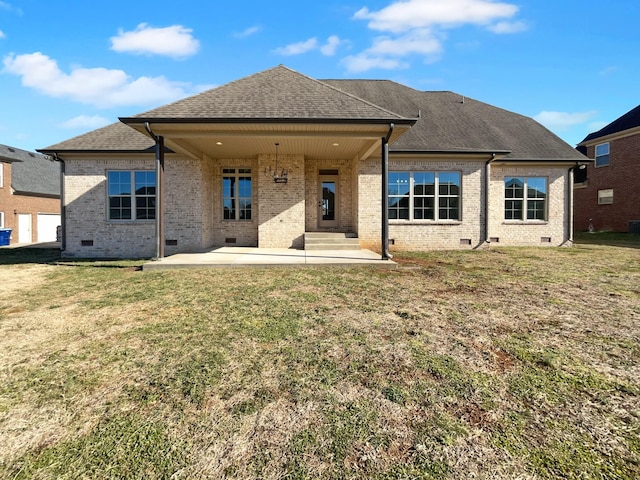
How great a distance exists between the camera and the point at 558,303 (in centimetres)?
531

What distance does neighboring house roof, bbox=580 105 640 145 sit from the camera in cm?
2054

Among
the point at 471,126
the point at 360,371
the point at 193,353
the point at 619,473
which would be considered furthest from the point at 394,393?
the point at 471,126

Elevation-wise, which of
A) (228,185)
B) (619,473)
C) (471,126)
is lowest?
(619,473)

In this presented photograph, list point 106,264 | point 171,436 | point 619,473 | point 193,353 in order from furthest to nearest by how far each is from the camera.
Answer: point 106,264
point 193,353
point 171,436
point 619,473

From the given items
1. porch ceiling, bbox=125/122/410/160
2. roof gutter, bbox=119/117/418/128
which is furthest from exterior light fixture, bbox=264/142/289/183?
roof gutter, bbox=119/117/418/128

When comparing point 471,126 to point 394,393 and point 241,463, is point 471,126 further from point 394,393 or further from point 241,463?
point 241,463

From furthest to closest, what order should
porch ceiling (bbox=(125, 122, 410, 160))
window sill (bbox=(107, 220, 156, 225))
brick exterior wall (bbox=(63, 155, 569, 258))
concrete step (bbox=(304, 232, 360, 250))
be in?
window sill (bbox=(107, 220, 156, 225)) < brick exterior wall (bbox=(63, 155, 569, 258)) < concrete step (bbox=(304, 232, 360, 250)) < porch ceiling (bbox=(125, 122, 410, 160))

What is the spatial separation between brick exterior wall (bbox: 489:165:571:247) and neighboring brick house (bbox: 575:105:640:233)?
36.9ft

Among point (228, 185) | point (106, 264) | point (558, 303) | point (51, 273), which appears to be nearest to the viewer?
point (558, 303)

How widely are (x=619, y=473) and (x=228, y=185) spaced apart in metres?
13.2

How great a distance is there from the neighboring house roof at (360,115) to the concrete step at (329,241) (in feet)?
12.7

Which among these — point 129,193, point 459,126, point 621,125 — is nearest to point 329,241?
point 129,193

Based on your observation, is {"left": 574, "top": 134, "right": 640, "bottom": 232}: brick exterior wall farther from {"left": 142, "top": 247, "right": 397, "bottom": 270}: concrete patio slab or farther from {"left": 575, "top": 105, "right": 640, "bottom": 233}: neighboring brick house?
{"left": 142, "top": 247, "right": 397, "bottom": 270}: concrete patio slab

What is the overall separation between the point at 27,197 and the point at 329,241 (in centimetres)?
2354
